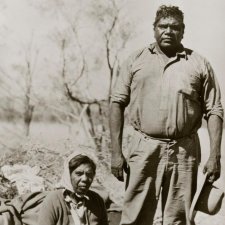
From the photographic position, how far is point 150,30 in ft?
12.9

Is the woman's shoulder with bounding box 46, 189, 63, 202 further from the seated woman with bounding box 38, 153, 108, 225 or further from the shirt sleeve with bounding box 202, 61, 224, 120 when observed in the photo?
the shirt sleeve with bounding box 202, 61, 224, 120

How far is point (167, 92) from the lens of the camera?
2896mm

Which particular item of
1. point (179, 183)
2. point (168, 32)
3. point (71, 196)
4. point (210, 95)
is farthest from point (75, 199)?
point (168, 32)

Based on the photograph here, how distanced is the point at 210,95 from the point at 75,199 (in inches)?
36.6

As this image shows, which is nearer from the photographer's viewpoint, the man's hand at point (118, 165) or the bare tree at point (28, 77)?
the man's hand at point (118, 165)

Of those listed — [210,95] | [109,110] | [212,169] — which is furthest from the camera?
[109,110]

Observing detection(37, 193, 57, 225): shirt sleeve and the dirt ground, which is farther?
the dirt ground

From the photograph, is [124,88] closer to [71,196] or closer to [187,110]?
[187,110]

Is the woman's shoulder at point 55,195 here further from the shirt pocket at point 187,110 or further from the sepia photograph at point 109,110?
the shirt pocket at point 187,110

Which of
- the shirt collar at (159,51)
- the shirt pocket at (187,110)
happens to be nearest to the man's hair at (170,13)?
the shirt collar at (159,51)

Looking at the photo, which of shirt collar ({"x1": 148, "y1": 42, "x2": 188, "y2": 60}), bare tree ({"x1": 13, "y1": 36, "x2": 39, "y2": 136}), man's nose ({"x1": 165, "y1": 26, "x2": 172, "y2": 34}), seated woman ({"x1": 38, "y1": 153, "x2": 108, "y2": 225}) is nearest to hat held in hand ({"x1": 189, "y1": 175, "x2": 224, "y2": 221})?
seated woman ({"x1": 38, "y1": 153, "x2": 108, "y2": 225})

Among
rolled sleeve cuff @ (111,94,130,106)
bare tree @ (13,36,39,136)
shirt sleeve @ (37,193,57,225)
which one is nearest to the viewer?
shirt sleeve @ (37,193,57,225)

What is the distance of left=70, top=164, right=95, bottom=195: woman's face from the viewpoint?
2924mm

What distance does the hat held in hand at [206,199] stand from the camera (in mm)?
2885
